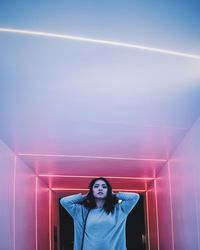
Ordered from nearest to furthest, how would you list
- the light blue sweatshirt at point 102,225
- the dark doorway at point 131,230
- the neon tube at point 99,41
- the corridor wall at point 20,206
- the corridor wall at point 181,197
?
the neon tube at point 99,41 → the light blue sweatshirt at point 102,225 → the corridor wall at point 20,206 → the corridor wall at point 181,197 → the dark doorway at point 131,230

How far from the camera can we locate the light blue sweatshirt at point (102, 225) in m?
3.97

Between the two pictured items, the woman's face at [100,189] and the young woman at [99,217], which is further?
the woman's face at [100,189]

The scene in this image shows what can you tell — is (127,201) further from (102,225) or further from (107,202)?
(102,225)

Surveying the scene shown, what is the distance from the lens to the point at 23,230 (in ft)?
15.9

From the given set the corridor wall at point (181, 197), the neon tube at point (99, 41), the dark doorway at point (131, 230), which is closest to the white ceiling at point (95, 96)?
the neon tube at point (99, 41)

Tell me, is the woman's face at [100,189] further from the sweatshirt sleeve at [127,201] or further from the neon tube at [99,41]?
the neon tube at [99,41]

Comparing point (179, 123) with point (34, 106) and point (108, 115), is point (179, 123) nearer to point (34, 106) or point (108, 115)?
point (108, 115)

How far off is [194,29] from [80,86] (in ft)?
4.34

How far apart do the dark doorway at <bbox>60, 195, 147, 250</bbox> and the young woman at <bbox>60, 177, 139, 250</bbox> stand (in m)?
2.68

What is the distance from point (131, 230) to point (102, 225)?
3.26 m

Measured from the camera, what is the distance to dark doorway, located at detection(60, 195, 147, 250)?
696 cm

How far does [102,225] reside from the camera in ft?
13.2

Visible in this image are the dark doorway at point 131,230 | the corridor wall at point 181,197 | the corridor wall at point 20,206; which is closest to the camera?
the corridor wall at point 20,206

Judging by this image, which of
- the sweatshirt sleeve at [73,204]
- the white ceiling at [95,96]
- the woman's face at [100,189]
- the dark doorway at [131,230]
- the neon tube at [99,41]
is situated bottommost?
the dark doorway at [131,230]
